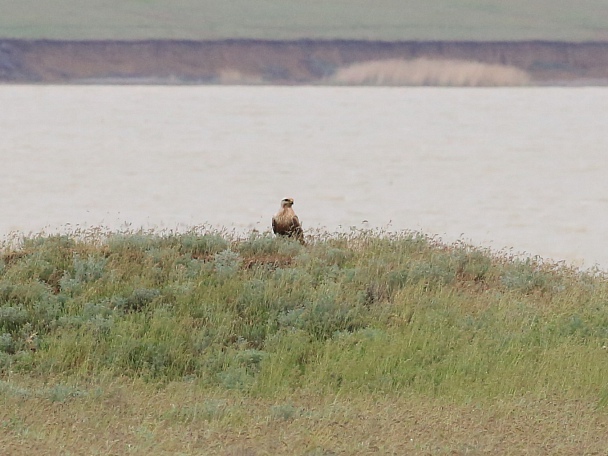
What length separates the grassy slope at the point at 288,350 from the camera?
8.80 m

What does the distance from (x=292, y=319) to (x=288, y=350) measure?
0.68 metres

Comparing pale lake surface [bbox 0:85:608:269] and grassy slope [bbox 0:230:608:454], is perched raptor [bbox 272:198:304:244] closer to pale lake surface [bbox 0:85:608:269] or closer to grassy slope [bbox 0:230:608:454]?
grassy slope [bbox 0:230:608:454]

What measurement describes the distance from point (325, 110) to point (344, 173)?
8730 centimetres

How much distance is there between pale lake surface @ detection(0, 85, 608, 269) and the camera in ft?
104

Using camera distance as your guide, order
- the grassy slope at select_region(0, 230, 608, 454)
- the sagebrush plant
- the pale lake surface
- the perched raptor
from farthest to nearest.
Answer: the pale lake surface, the perched raptor, the sagebrush plant, the grassy slope at select_region(0, 230, 608, 454)

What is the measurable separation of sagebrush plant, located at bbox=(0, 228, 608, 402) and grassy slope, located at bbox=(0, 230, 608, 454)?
2 centimetres

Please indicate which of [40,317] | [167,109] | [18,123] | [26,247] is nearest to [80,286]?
[40,317]

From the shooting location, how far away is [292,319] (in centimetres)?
1234

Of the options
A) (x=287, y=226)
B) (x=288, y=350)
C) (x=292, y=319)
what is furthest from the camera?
(x=287, y=226)

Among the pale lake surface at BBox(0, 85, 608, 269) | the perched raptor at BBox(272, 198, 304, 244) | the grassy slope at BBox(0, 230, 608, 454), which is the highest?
the pale lake surface at BBox(0, 85, 608, 269)

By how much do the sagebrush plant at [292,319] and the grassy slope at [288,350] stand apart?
1.0 inches

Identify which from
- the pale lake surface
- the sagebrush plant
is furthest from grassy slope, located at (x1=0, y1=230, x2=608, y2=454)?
the pale lake surface

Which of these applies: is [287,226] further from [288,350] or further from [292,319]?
[288,350]

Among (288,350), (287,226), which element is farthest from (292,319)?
(287,226)
